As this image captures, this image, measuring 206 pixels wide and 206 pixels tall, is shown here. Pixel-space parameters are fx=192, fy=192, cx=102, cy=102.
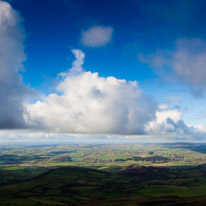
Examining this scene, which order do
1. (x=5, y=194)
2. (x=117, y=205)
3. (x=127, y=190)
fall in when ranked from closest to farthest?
(x=117, y=205)
(x=5, y=194)
(x=127, y=190)

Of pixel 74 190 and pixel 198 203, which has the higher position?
pixel 198 203

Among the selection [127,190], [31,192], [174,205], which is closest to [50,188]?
[31,192]

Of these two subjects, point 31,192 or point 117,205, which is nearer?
point 117,205

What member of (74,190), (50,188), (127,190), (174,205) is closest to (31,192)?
(50,188)

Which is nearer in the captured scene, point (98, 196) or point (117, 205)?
point (117, 205)

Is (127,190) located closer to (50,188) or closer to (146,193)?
(146,193)

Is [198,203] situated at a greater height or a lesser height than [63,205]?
greater

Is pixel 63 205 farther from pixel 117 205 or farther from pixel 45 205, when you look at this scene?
pixel 117 205

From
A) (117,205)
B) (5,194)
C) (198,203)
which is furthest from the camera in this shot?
(5,194)

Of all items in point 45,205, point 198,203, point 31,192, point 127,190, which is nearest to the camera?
A: point 198,203
